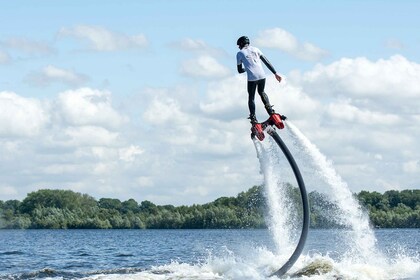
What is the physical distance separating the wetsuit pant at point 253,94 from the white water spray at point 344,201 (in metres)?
2.10

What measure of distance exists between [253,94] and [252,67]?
2.93 ft

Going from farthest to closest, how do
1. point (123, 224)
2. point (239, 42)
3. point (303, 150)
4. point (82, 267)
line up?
point (123, 224) < point (82, 267) < point (303, 150) < point (239, 42)

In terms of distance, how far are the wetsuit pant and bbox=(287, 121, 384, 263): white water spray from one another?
6.89ft

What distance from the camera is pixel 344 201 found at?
34.7m

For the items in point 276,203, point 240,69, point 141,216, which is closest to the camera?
point 240,69

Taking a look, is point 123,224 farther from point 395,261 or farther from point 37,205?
point 395,261

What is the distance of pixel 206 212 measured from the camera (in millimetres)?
134375

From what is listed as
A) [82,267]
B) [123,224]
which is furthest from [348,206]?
[123,224]

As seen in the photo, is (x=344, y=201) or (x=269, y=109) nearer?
(x=269, y=109)

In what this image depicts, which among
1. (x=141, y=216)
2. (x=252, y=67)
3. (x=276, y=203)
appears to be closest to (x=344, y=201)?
(x=276, y=203)

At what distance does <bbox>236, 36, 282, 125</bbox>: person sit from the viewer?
30453 millimetres

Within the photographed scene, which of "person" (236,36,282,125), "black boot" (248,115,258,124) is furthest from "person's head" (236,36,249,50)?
"black boot" (248,115,258,124)

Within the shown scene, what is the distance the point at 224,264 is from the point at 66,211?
14382 centimetres

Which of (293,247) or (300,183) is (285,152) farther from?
(293,247)
